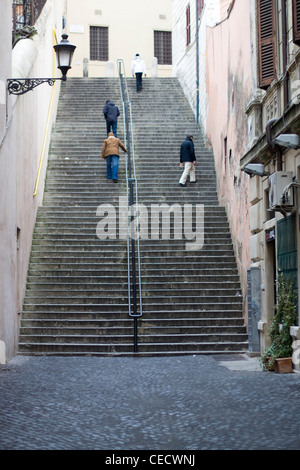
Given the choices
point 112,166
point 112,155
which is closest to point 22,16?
point 112,155

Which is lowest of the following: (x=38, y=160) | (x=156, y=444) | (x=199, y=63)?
(x=156, y=444)

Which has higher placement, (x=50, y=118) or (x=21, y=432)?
(x=50, y=118)

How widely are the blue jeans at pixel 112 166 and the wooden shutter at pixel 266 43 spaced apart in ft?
21.7

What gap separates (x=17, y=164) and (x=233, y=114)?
4.82 metres

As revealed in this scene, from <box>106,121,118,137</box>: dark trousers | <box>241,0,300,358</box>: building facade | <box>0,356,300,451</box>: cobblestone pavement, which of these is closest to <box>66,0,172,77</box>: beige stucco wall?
<box>106,121,118,137</box>: dark trousers

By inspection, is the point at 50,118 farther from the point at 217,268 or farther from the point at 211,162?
the point at 217,268

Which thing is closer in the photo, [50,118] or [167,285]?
[167,285]

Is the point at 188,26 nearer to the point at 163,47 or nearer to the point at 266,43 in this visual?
the point at 163,47

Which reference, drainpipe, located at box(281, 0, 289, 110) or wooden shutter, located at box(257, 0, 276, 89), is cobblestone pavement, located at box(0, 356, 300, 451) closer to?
drainpipe, located at box(281, 0, 289, 110)

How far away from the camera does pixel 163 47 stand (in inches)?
1544

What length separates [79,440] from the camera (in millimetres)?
6547
